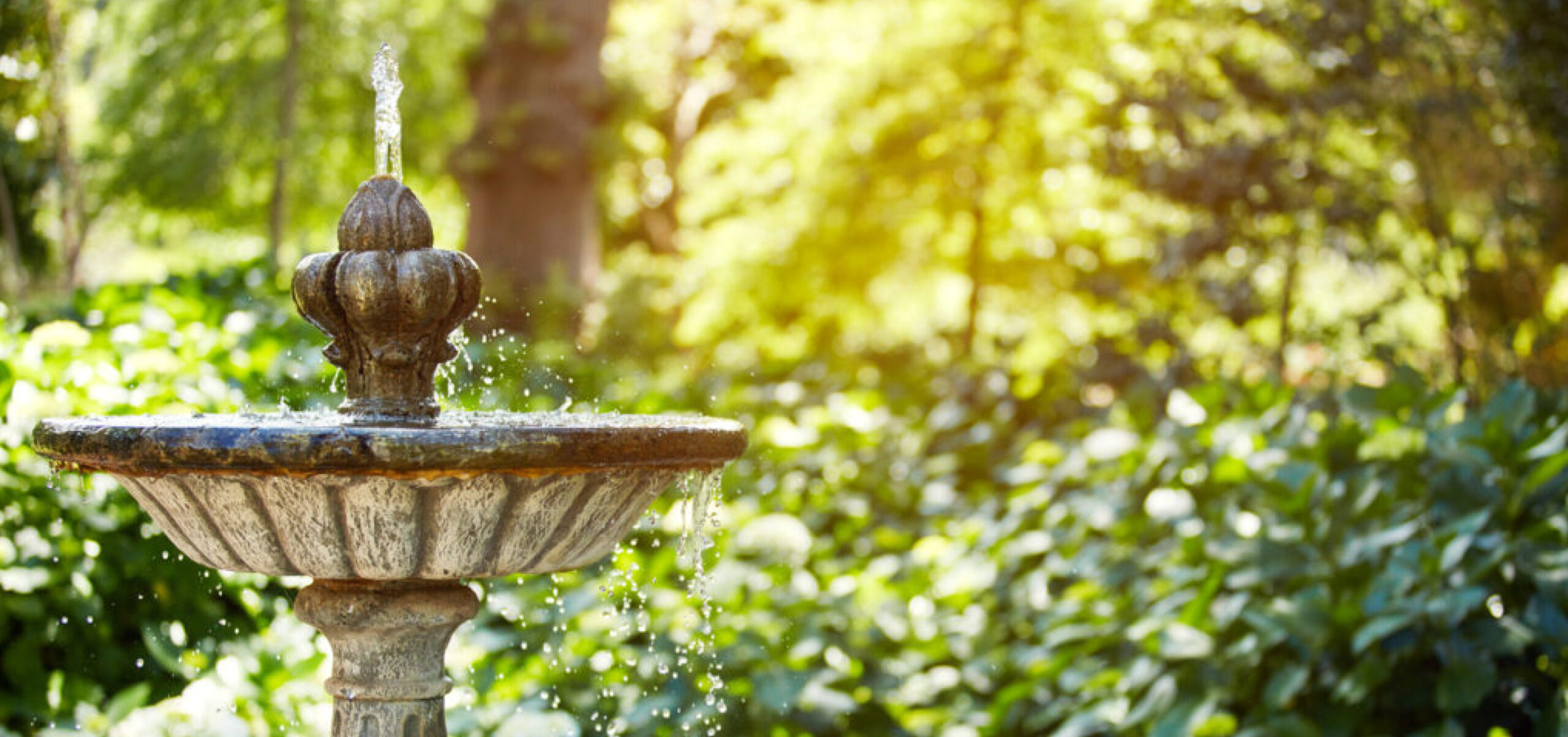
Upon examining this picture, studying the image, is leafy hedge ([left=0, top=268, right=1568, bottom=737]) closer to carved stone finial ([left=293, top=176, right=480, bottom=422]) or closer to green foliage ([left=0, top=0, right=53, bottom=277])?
carved stone finial ([left=293, top=176, right=480, bottom=422])

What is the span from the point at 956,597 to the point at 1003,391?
7.04 ft

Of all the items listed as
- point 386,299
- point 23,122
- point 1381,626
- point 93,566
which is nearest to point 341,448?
point 386,299

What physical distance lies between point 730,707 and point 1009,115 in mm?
7740

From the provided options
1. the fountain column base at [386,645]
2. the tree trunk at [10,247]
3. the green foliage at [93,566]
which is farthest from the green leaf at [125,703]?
the tree trunk at [10,247]

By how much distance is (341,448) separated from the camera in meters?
2.04

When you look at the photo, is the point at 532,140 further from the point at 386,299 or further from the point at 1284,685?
the point at 386,299

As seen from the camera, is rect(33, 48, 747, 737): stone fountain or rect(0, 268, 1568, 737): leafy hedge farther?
rect(0, 268, 1568, 737): leafy hedge

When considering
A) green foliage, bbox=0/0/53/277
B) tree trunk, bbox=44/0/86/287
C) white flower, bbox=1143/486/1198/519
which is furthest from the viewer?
tree trunk, bbox=44/0/86/287

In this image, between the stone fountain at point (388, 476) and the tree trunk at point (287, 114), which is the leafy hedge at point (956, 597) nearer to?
the stone fountain at point (388, 476)

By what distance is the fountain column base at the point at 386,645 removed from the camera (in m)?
2.47

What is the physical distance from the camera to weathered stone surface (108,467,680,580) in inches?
85.3

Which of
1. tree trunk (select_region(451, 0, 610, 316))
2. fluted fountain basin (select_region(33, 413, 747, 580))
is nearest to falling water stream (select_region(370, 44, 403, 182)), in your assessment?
fluted fountain basin (select_region(33, 413, 747, 580))

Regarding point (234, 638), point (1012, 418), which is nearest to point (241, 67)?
point (1012, 418)

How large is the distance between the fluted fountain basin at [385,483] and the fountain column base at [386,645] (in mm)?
139
